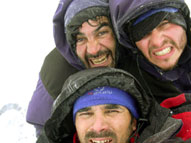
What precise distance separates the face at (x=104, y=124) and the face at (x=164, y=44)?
662mm

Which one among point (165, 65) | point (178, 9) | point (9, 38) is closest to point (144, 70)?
point (165, 65)

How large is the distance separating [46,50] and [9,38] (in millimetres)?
1076

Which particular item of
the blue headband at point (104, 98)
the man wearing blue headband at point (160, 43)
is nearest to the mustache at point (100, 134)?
the blue headband at point (104, 98)

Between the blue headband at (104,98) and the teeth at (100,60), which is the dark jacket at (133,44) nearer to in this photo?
the teeth at (100,60)

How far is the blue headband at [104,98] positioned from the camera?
1.65m

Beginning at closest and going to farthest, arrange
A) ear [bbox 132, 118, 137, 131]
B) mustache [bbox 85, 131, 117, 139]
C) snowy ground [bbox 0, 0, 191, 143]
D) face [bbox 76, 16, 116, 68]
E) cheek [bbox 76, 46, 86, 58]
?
mustache [bbox 85, 131, 117, 139] → ear [bbox 132, 118, 137, 131] → face [bbox 76, 16, 116, 68] → cheek [bbox 76, 46, 86, 58] → snowy ground [bbox 0, 0, 191, 143]

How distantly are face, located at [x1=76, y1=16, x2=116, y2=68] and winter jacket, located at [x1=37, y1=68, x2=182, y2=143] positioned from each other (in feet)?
1.67

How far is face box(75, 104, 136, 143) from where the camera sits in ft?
5.27

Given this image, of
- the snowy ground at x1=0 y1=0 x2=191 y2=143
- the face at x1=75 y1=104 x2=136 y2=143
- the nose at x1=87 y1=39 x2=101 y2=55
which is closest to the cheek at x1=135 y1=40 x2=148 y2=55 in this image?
the nose at x1=87 y1=39 x2=101 y2=55

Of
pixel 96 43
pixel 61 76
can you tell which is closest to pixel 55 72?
pixel 61 76

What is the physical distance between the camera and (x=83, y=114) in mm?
1718

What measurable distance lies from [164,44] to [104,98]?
0.79 m

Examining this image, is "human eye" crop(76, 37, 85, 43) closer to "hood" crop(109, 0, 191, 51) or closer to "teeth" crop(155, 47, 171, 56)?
"hood" crop(109, 0, 191, 51)

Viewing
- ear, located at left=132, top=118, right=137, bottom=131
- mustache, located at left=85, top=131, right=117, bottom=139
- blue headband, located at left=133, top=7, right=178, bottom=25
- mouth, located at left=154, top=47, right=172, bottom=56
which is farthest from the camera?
mouth, located at left=154, top=47, right=172, bottom=56
